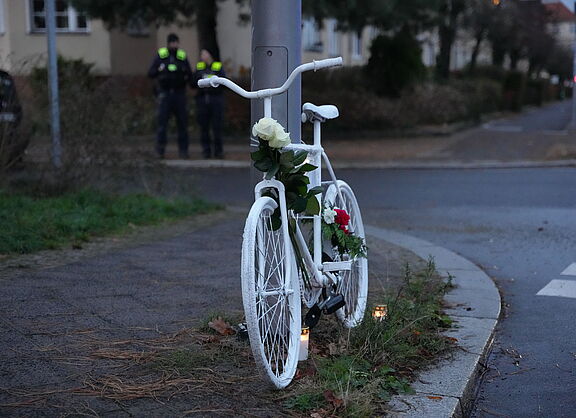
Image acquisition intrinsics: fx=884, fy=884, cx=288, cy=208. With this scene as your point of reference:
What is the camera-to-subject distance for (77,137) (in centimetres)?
878

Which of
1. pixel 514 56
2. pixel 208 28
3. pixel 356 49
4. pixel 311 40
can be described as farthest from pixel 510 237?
pixel 514 56

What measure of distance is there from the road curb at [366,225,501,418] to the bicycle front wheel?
0.54 metres

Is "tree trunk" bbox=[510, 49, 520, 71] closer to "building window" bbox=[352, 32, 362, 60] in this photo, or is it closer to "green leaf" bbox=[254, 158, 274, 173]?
"building window" bbox=[352, 32, 362, 60]

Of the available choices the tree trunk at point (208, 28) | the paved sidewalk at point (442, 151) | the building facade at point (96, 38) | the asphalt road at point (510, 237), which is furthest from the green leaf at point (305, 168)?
the building facade at point (96, 38)

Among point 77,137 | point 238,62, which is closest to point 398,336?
point 77,137

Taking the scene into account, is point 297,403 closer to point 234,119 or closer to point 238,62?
point 234,119

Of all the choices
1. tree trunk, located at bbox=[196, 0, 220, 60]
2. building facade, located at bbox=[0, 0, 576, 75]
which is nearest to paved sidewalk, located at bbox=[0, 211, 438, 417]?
tree trunk, located at bbox=[196, 0, 220, 60]

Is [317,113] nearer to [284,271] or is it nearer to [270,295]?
[284,271]

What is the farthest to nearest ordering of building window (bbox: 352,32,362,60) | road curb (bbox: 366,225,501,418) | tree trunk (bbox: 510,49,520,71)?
tree trunk (bbox: 510,49,520,71), building window (bbox: 352,32,362,60), road curb (bbox: 366,225,501,418)

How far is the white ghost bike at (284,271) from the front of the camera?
11.9 feet

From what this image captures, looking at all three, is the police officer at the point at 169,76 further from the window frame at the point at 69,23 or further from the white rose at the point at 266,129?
the white rose at the point at 266,129

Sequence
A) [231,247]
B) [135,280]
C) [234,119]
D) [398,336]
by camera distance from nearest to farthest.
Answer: [398,336] < [135,280] < [231,247] < [234,119]

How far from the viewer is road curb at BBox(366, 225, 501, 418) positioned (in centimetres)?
383

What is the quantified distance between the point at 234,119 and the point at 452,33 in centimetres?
1344
